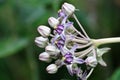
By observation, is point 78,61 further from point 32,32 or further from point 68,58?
point 32,32

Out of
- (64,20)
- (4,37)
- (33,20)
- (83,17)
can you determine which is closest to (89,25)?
(83,17)

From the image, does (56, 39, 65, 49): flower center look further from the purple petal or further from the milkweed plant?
the purple petal

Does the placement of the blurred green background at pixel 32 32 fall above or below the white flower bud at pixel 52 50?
below

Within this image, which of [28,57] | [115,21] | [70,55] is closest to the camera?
[70,55]

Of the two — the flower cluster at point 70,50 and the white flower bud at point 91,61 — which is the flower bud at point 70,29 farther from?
the white flower bud at point 91,61

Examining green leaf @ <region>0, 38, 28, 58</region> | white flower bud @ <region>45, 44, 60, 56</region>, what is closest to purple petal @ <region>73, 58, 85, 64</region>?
white flower bud @ <region>45, 44, 60, 56</region>

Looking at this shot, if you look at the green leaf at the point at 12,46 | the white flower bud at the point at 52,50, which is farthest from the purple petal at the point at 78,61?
the green leaf at the point at 12,46

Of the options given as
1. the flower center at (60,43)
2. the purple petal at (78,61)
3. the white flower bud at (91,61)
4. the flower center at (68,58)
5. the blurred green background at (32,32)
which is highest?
the flower center at (60,43)

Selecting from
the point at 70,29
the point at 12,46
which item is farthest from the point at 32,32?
the point at 70,29

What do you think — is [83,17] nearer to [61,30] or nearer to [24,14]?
[24,14]
